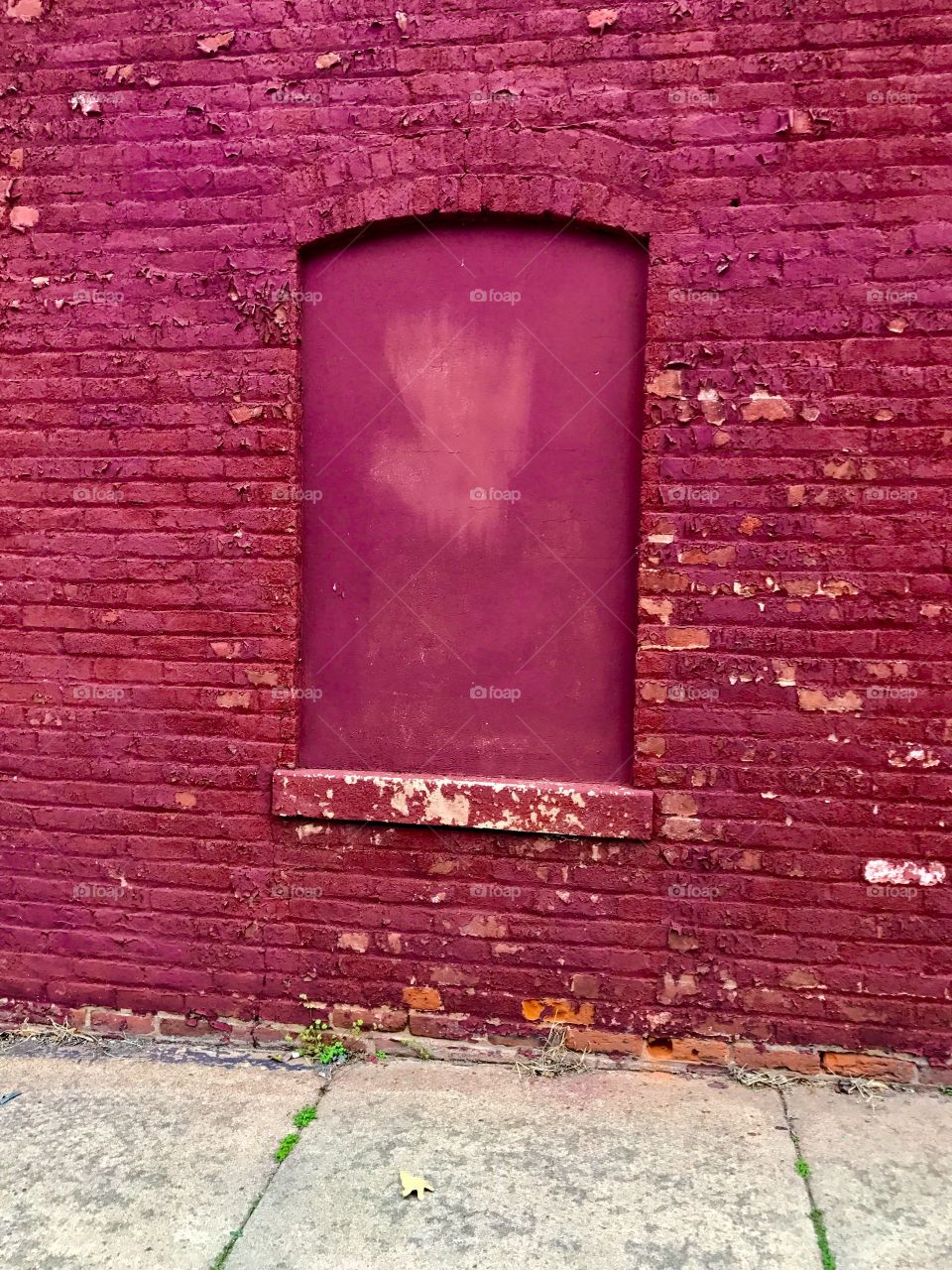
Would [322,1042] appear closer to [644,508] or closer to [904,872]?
[904,872]

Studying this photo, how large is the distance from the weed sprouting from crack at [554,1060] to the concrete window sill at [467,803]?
0.76 meters

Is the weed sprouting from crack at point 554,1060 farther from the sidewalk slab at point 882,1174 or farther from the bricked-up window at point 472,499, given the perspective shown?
the bricked-up window at point 472,499

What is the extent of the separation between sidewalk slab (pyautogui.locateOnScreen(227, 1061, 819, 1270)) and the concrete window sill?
914 millimetres

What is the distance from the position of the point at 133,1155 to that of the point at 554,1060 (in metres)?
1.45

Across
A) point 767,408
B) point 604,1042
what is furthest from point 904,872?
point 767,408

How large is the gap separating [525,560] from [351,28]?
2.02 meters

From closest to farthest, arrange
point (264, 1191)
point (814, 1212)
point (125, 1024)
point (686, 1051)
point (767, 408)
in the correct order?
point (814, 1212) → point (264, 1191) → point (767, 408) → point (686, 1051) → point (125, 1024)

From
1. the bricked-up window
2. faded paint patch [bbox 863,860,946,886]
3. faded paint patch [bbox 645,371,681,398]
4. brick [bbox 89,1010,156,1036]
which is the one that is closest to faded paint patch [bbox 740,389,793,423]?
faded paint patch [bbox 645,371,681,398]

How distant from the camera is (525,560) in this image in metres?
3.21

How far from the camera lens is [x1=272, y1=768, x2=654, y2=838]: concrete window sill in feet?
10.0

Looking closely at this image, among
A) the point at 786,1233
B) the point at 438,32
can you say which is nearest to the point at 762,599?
the point at 786,1233

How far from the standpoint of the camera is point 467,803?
313 centimetres

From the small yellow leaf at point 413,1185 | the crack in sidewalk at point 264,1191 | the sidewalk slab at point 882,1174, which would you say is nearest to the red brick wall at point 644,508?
the sidewalk slab at point 882,1174

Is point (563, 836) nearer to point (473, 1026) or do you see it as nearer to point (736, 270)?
point (473, 1026)
